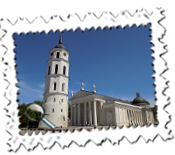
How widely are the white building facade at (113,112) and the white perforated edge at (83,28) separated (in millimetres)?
728

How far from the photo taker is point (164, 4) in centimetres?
494

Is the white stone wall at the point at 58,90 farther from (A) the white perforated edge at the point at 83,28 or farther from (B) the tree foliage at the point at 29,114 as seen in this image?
(A) the white perforated edge at the point at 83,28

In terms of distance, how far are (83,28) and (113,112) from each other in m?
5.67

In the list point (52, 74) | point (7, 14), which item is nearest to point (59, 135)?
point (52, 74)

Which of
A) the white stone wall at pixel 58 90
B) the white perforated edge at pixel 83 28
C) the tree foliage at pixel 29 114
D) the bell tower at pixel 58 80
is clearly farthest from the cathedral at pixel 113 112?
the tree foliage at pixel 29 114

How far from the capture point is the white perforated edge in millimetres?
4402

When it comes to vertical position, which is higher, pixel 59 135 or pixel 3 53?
pixel 3 53

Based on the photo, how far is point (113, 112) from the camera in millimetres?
7727

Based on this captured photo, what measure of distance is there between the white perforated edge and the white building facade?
0.73 m

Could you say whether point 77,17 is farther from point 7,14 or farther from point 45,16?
point 7,14

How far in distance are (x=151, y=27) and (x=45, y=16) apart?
4.62 m

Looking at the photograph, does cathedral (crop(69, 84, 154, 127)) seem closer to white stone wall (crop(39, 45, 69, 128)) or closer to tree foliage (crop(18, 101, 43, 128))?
white stone wall (crop(39, 45, 69, 128))

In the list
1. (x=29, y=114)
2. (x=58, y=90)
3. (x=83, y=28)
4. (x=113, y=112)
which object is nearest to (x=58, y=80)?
(x=58, y=90)

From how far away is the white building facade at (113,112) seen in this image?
18.7 feet
